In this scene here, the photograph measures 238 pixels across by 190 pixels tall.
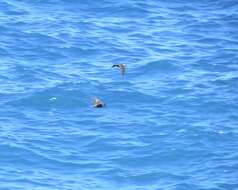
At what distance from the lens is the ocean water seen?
39938 mm

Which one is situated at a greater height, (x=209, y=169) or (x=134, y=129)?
(x=134, y=129)

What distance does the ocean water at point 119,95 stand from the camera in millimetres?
39938

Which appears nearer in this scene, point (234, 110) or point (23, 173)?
point (23, 173)

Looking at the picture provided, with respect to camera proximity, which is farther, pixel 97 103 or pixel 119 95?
pixel 119 95

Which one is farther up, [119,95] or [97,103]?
[119,95]

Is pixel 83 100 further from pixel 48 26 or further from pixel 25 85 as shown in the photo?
pixel 48 26

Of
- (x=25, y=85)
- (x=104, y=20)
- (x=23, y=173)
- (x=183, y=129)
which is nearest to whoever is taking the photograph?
(x=23, y=173)

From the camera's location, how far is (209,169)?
40.1 metres

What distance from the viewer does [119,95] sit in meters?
46.2

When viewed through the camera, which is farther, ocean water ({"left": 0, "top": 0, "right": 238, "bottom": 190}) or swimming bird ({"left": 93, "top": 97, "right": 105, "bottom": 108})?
swimming bird ({"left": 93, "top": 97, "right": 105, "bottom": 108})

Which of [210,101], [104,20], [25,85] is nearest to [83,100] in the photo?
[25,85]

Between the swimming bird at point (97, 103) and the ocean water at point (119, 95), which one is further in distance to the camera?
the swimming bird at point (97, 103)

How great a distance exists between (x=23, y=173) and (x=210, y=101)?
11206mm

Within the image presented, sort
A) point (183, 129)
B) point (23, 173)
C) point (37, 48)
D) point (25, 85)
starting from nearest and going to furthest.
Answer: point (23, 173) < point (183, 129) < point (25, 85) < point (37, 48)
